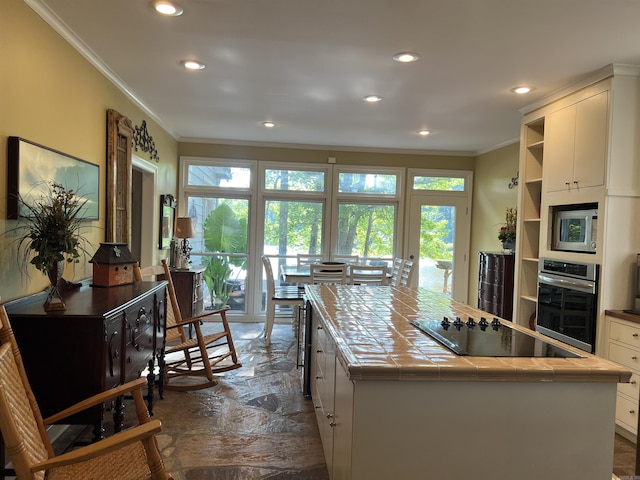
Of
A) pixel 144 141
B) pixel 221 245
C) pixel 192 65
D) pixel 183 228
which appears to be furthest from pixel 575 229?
pixel 221 245

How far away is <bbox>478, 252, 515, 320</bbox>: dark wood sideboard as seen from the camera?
439 cm

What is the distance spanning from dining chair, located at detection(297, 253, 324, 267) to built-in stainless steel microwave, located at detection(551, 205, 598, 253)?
10.6 ft

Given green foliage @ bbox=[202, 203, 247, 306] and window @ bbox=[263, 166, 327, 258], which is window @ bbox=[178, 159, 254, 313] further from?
window @ bbox=[263, 166, 327, 258]

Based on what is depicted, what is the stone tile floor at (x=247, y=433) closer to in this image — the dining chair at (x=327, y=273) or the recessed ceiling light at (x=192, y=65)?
the dining chair at (x=327, y=273)

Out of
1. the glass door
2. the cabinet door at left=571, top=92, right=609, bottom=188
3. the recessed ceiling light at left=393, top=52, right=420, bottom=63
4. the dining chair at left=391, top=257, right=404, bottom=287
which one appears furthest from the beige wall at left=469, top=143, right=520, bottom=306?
the recessed ceiling light at left=393, top=52, right=420, bottom=63

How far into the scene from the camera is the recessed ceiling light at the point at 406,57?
2836mm

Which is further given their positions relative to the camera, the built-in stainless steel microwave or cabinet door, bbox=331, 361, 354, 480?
the built-in stainless steel microwave

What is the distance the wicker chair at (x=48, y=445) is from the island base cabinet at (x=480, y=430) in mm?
719

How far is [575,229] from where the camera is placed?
130 inches

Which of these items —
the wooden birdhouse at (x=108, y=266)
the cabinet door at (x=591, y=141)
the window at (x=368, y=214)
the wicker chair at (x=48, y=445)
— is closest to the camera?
the wicker chair at (x=48, y=445)

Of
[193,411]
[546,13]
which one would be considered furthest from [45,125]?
[546,13]

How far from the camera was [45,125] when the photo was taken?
8.05 ft

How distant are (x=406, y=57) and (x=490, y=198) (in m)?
3.46

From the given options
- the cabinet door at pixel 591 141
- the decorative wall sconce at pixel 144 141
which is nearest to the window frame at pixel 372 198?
the decorative wall sconce at pixel 144 141
